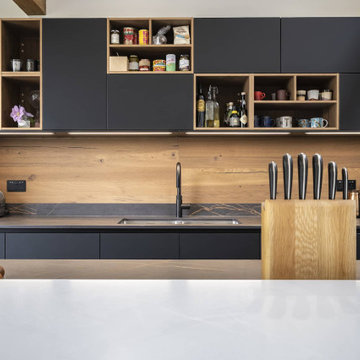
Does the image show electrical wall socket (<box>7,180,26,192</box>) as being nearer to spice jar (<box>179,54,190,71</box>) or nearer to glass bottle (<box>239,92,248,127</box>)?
spice jar (<box>179,54,190,71</box>)

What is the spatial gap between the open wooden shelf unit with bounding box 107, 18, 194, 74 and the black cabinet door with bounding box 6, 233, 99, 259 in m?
1.18

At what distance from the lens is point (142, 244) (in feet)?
7.13

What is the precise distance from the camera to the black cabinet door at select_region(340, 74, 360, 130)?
7.68 ft

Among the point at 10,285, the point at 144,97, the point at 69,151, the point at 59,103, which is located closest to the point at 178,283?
the point at 10,285

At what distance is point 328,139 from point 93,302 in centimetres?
258

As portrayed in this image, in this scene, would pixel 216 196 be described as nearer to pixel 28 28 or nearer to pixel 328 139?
pixel 328 139

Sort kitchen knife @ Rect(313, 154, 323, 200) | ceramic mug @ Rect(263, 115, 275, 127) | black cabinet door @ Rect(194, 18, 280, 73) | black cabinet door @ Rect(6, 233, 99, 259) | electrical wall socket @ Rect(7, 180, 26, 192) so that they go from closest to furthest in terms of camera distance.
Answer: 1. kitchen knife @ Rect(313, 154, 323, 200)
2. black cabinet door @ Rect(6, 233, 99, 259)
3. black cabinet door @ Rect(194, 18, 280, 73)
4. ceramic mug @ Rect(263, 115, 275, 127)
5. electrical wall socket @ Rect(7, 180, 26, 192)

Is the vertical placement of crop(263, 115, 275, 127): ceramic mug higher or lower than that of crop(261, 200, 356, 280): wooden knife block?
higher

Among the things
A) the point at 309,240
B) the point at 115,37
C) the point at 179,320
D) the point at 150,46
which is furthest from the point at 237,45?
the point at 179,320

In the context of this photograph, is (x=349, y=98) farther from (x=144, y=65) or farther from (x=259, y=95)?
(x=144, y=65)

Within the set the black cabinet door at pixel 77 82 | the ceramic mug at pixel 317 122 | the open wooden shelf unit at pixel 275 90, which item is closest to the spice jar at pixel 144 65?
the black cabinet door at pixel 77 82

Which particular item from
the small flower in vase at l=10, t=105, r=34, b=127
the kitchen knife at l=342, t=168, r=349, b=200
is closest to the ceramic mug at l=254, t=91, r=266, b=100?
the small flower in vase at l=10, t=105, r=34, b=127

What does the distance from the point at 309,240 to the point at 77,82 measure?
2.10 metres

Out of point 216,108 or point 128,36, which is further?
point 216,108
